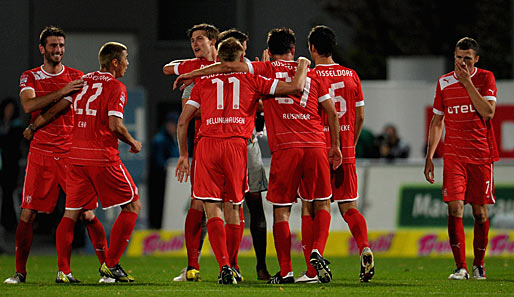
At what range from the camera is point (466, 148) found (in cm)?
1199

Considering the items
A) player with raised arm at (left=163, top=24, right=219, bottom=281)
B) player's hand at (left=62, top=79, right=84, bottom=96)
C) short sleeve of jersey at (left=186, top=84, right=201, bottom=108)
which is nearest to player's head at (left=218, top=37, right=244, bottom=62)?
short sleeve of jersey at (left=186, top=84, right=201, bottom=108)

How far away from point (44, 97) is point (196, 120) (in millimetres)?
1544

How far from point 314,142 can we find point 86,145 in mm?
2196

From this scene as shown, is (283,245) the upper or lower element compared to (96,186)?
lower

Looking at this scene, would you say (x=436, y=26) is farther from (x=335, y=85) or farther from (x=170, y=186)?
(x=335, y=85)

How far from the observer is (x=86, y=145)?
36.1ft

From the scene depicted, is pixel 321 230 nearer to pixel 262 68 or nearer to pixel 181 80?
pixel 262 68

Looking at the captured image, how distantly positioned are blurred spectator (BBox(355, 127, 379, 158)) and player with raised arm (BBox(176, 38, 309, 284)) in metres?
8.82

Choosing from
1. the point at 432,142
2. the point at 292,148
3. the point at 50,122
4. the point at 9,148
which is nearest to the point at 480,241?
the point at 432,142

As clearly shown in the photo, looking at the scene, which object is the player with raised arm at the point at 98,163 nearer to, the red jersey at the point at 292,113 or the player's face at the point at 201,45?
the player's face at the point at 201,45

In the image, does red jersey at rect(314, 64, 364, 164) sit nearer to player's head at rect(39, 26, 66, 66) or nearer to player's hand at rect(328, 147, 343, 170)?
player's hand at rect(328, 147, 343, 170)

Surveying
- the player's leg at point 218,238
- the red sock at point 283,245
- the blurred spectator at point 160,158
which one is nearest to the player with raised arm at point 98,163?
the player's leg at point 218,238

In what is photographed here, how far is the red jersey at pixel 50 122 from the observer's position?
1154 cm

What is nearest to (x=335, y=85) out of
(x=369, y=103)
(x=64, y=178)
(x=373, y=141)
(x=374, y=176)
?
(x=64, y=178)
